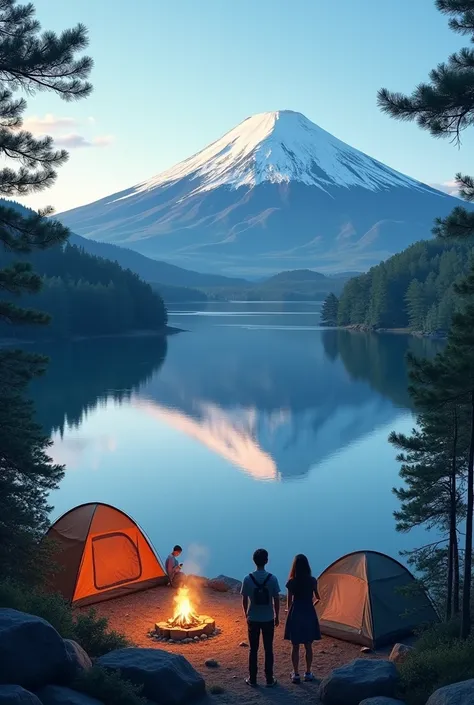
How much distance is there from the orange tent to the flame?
2.15 metres

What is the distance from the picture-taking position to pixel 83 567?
14.7 m

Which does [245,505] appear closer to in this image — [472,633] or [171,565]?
[171,565]

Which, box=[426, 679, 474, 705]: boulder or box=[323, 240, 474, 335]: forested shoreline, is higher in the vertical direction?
box=[323, 240, 474, 335]: forested shoreline

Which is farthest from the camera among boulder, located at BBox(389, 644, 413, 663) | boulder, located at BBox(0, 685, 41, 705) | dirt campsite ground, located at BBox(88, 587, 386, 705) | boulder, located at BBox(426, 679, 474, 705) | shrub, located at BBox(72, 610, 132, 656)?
boulder, located at BBox(389, 644, 413, 663)

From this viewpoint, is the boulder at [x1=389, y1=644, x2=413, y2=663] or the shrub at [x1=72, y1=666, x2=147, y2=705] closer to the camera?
the shrub at [x1=72, y1=666, x2=147, y2=705]

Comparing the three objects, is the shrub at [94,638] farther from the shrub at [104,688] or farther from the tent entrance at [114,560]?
the tent entrance at [114,560]

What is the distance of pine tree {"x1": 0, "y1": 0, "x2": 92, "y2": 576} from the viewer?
41.9ft

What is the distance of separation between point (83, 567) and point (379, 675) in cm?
706

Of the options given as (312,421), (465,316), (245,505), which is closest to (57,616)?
(465,316)

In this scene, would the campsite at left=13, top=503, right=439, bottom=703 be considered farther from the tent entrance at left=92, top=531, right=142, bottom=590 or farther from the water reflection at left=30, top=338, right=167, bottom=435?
the water reflection at left=30, top=338, right=167, bottom=435

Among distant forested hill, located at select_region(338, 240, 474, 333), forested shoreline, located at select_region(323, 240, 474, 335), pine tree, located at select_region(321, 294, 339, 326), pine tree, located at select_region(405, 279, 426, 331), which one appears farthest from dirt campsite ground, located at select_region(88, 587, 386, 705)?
pine tree, located at select_region(321, 294, 339, 326)

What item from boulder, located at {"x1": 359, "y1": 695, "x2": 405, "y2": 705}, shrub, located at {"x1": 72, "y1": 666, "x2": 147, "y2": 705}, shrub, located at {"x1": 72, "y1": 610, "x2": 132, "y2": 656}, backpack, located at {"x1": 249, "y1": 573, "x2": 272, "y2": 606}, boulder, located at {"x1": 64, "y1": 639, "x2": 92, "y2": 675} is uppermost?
backpack, located at {"x1": 249, "y1": 573, "x2": 272, "y2": 606}

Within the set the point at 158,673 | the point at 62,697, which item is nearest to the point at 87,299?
the point at 158,673

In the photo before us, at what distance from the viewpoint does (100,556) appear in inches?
595
